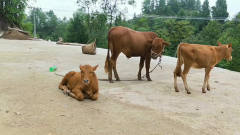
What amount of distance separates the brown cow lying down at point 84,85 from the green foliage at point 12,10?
79.4 feet

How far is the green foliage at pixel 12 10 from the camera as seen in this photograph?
26.5 m

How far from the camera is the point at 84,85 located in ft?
16.7

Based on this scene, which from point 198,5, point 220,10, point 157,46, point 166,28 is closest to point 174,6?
point 198,5


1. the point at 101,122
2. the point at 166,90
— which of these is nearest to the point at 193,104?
the point at 166,90

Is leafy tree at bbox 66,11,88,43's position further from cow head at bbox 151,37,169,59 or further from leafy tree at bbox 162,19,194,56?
cow head at bbox 151,37,169,59

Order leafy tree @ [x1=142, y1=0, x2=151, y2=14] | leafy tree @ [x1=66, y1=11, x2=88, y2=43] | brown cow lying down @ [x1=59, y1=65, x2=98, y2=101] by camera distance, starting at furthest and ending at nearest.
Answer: leafy tree @ [x1=142, y1=0, x2=151, y2=14] < leafy tree @ [x1=66, y1=11, x2=88, y2=43] < brown cow lying down @ [x1=59, y1=65, x2=98, y2=101]

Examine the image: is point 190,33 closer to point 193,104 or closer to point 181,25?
point 181,25

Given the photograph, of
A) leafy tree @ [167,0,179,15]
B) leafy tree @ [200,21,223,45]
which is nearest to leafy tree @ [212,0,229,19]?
leafy tree @ [200,21,223,45]

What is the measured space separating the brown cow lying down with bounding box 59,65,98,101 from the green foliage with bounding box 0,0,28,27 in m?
24.2

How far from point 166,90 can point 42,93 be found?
3186 millimetres

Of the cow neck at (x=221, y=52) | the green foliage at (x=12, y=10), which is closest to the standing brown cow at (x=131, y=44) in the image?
the cow neck at (x=221, y=52)

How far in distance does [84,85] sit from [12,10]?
82.3ft

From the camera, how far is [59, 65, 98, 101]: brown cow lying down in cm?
489

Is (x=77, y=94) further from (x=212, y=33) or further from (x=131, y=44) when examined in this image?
(x=212, y=33)
